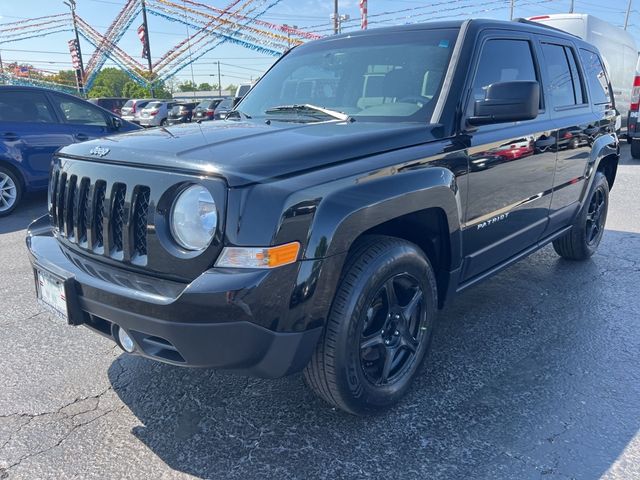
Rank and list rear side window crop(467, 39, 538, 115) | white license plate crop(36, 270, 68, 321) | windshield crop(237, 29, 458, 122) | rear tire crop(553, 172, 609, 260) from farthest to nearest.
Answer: rear tire crop(553, 172, 609, 260) < rear side window crop(467, 39, 538, 115) < windshield crop(237, 29, 458, 122) < white license plate crop(36, 270, 68, 321)

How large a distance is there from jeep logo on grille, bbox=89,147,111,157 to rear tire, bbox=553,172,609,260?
383 centimetres

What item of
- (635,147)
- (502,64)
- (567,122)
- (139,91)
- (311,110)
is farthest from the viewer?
(139,91)

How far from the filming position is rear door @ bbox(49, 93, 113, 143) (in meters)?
7.48

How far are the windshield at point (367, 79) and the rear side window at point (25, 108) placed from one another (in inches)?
195

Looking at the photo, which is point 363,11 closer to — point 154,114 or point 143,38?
point 154,114

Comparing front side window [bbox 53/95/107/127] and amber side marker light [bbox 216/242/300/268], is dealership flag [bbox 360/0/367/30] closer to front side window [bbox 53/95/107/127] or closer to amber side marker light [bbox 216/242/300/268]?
front side window [bbox 53/95/107/127]

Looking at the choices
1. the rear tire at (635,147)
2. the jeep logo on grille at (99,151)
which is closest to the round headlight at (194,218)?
the jeep logo on grille at (99,151)

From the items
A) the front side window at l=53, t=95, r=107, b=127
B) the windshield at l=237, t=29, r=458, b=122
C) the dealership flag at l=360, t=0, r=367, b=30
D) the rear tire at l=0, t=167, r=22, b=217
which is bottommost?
the rear tire at l=0, t=167, r=22, b=217

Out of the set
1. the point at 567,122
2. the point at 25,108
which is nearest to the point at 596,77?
the point at 567,122

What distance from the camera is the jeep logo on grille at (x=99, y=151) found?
2.33 metres

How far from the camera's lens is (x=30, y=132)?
7047mm

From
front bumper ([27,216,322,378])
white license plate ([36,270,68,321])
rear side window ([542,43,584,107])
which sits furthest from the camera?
rear side window ([542,43,584,107])

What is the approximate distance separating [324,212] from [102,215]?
990 millimetres

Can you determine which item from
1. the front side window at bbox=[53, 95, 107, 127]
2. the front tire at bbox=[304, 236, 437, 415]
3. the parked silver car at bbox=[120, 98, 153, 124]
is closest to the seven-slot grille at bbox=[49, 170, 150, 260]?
the front tire at bbox=[304, 236, 437, 415]
